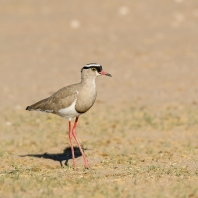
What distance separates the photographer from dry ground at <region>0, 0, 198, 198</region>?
7.43m

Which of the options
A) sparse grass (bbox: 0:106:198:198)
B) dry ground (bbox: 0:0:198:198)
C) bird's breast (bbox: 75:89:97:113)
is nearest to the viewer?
sparse grass (bbox: 0:106:198:198)

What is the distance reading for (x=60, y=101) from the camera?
8.91 m

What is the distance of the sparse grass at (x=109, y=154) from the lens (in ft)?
22.7

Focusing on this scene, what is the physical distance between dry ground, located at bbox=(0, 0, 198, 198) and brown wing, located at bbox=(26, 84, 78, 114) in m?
0.82

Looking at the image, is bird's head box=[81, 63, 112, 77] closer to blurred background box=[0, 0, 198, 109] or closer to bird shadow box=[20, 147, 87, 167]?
bird shadow box=[20, 147, 87, 167]

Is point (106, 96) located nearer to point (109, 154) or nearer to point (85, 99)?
point (109, 154)

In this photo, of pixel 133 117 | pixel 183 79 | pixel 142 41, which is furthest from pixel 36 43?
pixel 133 117

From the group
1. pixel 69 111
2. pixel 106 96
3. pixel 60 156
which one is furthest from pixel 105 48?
pixel 69 111

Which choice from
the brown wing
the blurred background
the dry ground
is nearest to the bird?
the brown wing

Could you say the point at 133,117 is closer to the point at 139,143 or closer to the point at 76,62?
the point at 139,143

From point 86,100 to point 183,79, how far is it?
25.3 ft

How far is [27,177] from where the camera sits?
24.8 feet

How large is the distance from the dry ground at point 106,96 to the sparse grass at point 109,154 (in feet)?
0.06

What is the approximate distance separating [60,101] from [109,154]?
1356 mm
